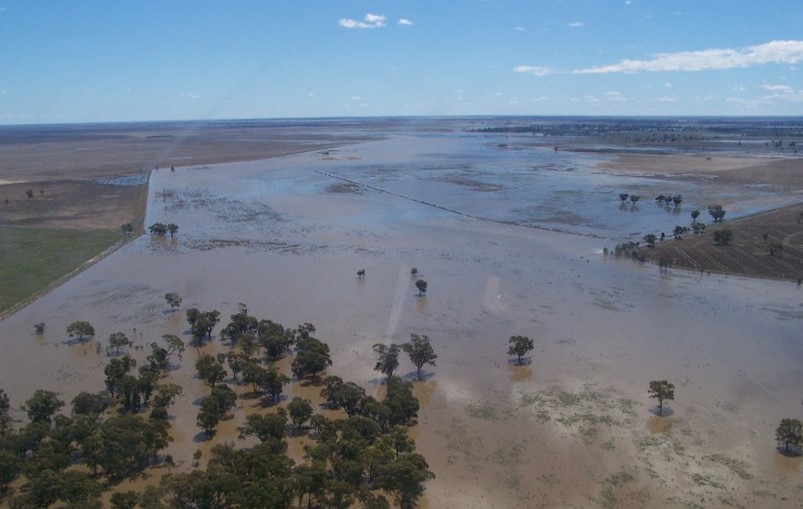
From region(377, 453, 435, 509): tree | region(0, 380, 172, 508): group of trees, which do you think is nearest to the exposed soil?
region(377, 453, 435, 509): tree

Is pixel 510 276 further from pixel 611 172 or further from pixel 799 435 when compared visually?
pixel 611 172

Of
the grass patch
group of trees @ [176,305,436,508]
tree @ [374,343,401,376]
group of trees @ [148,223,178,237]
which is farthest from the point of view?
group of trees @ [148,223,178,237]

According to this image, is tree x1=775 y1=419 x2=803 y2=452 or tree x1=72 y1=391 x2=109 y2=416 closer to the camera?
tree x1=775 y1=419 x2=803 y2=452

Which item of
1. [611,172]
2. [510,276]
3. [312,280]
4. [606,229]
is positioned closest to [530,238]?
[606,229]

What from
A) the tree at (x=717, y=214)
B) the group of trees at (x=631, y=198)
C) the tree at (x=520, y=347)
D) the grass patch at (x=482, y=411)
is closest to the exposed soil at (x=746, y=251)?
the tree at (x=717, y=214)

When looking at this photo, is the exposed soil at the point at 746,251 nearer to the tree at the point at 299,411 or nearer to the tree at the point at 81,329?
the tree at the point at 299,411

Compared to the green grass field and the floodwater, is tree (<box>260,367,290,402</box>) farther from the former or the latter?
the green grass field
